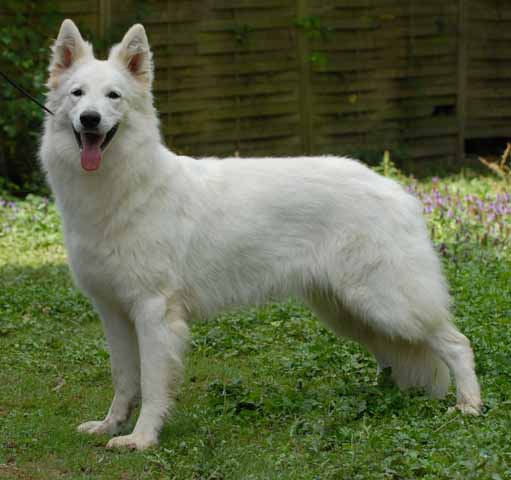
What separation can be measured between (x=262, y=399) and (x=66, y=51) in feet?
6.79

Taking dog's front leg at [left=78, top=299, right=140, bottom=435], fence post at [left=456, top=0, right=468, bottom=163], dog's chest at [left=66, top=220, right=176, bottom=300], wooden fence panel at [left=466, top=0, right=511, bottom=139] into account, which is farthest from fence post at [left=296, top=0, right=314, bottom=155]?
dog's chest at [left=66, top=220, right=176, bottom=300]

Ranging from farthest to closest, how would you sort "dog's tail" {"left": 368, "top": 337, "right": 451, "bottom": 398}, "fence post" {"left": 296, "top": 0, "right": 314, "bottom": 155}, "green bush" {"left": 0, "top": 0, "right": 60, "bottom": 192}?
"fence post" {"left": 296, "top": 0, "right": 314, "bottom": 155}, "green bush" {"left": 0, "top": 0, "right": 60, "bottom": 192}, "dog's tail" {"left": 368, "top": 337, "right": 451, "bottom": 398}

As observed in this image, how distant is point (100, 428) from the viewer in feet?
16.1

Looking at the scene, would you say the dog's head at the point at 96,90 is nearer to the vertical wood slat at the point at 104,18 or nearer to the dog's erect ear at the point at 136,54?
the dog's erect ear at the point at 136,54

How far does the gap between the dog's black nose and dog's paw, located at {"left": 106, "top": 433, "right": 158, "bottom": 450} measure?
1.50 m

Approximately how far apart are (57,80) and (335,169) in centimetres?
151

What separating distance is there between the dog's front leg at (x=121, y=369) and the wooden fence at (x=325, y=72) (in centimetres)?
667

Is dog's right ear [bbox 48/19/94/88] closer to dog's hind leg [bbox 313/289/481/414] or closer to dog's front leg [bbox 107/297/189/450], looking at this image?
dog's front leg [bbox 107/297/189/450]

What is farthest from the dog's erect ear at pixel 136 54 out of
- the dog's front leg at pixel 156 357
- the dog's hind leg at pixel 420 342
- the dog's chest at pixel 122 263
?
the dog's hind leg at pixel 420 342

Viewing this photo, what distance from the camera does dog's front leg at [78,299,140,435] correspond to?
195 inches

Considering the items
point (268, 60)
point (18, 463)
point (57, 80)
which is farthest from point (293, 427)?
point (268, 60)

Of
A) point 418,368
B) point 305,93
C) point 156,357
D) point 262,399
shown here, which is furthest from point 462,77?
point 156,357

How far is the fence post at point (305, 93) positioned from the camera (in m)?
12.1

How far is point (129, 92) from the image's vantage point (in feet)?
15.8
